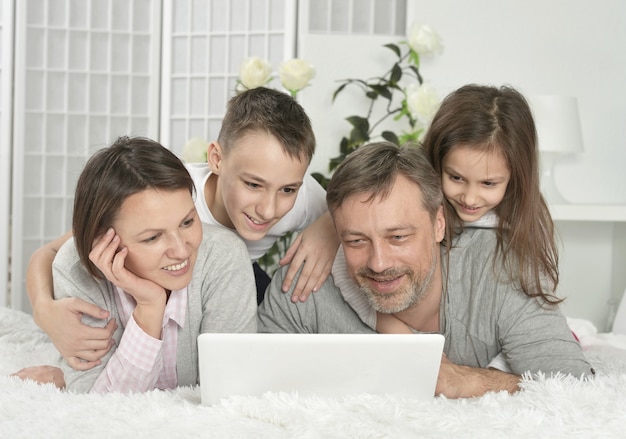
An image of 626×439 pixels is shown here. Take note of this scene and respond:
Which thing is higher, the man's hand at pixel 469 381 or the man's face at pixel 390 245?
the man's face at pixel 390 245

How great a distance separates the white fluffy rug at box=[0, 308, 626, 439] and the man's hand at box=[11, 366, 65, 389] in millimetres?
391

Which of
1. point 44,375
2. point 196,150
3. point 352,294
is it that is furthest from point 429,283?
point 196,150

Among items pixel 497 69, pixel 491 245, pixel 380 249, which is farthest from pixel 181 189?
pixel 497 69

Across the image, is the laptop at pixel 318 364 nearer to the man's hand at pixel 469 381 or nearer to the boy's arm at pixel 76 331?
the man's hand at pixel 469 381

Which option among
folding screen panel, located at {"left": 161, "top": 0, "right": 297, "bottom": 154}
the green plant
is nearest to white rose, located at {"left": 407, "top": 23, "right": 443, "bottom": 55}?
the green plant

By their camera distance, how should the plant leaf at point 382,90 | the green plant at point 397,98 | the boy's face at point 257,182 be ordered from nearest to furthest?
the boy's face at point 257,182 < the green plant at point 397,98 < the plant leaf at point 382,90

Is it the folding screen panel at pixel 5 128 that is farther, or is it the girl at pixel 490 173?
the folding screen panel at pixel 5 128

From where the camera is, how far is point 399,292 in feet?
6.38

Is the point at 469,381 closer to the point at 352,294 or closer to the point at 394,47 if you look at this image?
the point at 352,294

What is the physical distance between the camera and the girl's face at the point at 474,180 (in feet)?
6.92

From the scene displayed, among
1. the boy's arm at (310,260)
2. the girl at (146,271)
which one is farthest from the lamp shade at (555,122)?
the girl at (146,271)

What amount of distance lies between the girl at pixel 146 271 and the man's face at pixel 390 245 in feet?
0.94

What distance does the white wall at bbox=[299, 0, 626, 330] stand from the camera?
3.63 m

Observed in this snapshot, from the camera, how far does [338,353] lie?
1381mm
